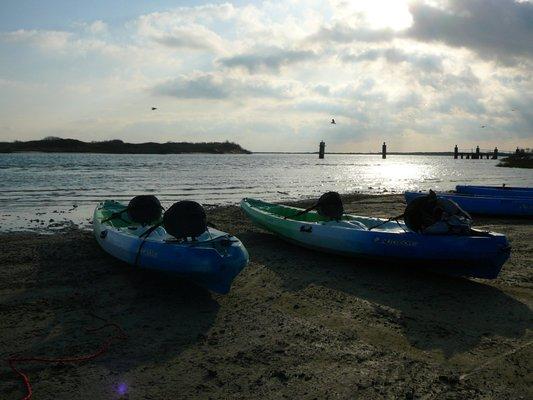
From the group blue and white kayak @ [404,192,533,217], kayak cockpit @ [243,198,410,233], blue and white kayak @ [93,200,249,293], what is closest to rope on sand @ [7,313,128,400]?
Answer: blue and white kayak @ [93,200,249,293]

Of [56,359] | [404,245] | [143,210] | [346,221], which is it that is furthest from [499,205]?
[56,359]

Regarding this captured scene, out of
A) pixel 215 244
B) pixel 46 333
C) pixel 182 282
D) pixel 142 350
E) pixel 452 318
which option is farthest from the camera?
pixel 182 282

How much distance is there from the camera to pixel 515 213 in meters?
16.0

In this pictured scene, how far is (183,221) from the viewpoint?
7.63m

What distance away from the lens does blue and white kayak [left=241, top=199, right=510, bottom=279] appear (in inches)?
302

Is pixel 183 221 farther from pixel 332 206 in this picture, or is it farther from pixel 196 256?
pixel 332 206

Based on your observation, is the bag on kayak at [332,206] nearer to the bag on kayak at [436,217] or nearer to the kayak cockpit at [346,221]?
the kayak cockpit at [346,221]

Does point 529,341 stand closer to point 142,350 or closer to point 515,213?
point 142,350

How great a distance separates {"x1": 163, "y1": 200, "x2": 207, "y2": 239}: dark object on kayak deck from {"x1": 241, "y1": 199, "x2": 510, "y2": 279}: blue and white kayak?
318cm

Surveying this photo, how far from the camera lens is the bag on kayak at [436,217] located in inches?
322

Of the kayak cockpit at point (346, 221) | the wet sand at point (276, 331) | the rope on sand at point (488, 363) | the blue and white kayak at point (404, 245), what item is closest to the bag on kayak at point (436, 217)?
the blue and white kayak at point (404, 245)

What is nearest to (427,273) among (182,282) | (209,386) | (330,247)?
(330,247)

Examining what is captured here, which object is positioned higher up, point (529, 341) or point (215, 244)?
point (215, 244)

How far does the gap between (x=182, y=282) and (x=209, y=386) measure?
3560mm
